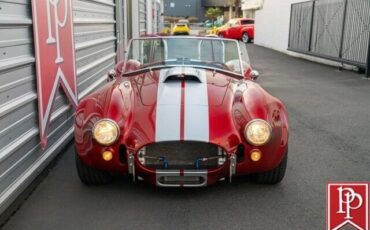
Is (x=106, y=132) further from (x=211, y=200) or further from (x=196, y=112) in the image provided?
(x=211, y=200)

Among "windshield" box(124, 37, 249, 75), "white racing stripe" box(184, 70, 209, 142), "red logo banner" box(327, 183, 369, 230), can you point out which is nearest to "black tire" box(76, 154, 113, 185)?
"white racing stripe" box(184, 70, 209, 142)

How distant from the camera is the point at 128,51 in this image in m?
5.30

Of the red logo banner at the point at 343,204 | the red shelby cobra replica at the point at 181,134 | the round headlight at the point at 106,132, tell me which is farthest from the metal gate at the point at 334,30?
the red logo banner at the point at 343,204

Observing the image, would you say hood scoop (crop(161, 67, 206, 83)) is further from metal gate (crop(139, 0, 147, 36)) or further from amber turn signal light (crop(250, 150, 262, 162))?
metal gate (crop(139, 0, 147, 36))

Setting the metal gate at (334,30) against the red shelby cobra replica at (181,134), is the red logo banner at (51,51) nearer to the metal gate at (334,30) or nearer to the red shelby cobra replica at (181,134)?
the red shelby cobra replica at (181,134)

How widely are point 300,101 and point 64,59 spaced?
15.8ft

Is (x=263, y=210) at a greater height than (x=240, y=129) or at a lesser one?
lesser

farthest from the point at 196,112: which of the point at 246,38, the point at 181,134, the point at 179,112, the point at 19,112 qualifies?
the point at 246,38

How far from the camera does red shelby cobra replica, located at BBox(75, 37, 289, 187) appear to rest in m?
3.58

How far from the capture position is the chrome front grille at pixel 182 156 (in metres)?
3.58

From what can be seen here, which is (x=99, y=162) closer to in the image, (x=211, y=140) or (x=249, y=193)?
(x=211, y=140)

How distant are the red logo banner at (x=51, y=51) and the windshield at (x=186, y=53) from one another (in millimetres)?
704

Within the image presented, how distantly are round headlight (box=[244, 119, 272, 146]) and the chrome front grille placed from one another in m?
0.25

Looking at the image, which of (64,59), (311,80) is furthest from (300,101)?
(64,59)
